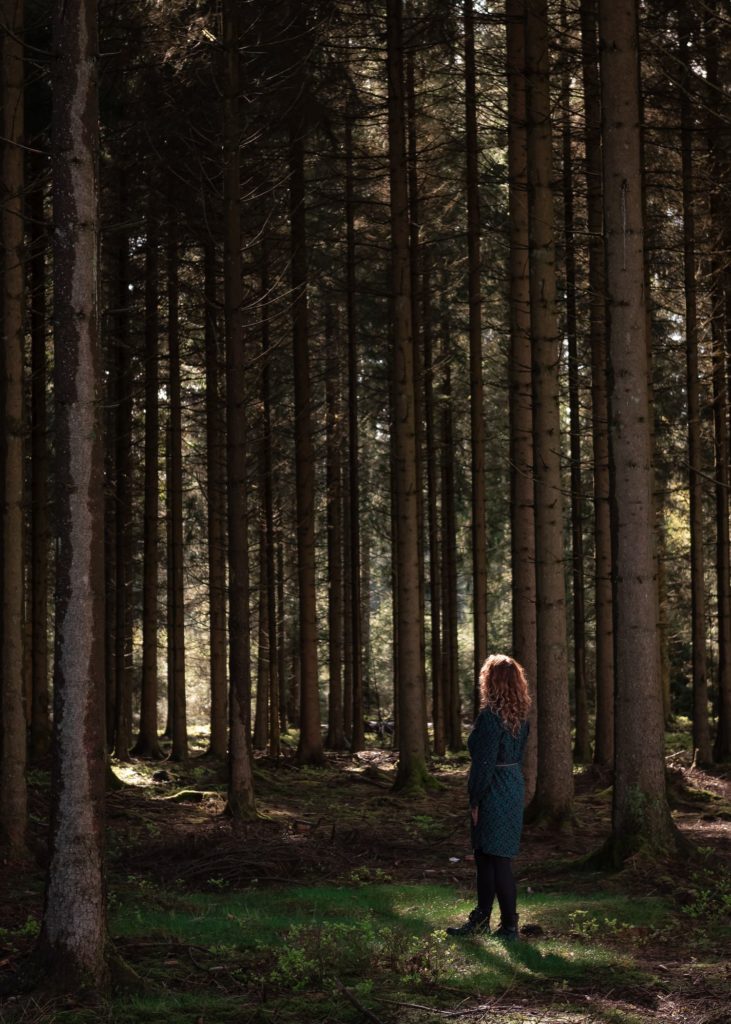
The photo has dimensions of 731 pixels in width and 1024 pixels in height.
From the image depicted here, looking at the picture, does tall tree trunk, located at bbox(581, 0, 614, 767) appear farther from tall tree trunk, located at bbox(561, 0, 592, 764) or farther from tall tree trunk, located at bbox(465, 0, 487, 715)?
tall tree trunk, located at bbox(465, 0, 487, 715)

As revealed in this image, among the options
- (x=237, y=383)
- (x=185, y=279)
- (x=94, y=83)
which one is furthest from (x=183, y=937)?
(x=185, y=279)

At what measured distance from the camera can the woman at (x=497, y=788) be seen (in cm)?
800

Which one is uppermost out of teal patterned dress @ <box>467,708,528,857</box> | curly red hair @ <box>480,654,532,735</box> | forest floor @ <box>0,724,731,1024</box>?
curly red hair @ <box>480,654,532,735</box>

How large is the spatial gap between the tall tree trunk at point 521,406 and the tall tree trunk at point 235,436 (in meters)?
3.65

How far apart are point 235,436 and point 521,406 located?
4.20 metres

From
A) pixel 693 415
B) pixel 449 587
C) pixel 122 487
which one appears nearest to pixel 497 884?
pixel 693 415

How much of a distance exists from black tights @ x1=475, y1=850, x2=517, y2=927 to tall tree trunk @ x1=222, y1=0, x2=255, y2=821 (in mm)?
6901

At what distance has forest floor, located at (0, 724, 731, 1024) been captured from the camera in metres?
6.36

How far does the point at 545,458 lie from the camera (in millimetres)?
13773

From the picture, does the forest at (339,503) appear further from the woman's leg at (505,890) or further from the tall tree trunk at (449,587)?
the woman's leg at (505,890)

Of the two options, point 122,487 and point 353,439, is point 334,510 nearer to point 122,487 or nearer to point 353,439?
point 353,439

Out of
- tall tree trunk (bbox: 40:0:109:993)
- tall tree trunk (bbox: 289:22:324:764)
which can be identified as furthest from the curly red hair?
tall tree trunk (bbox: 289:22:324:764)

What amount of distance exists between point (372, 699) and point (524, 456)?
35.2 m

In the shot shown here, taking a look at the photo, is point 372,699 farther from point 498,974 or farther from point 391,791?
point 498,974
